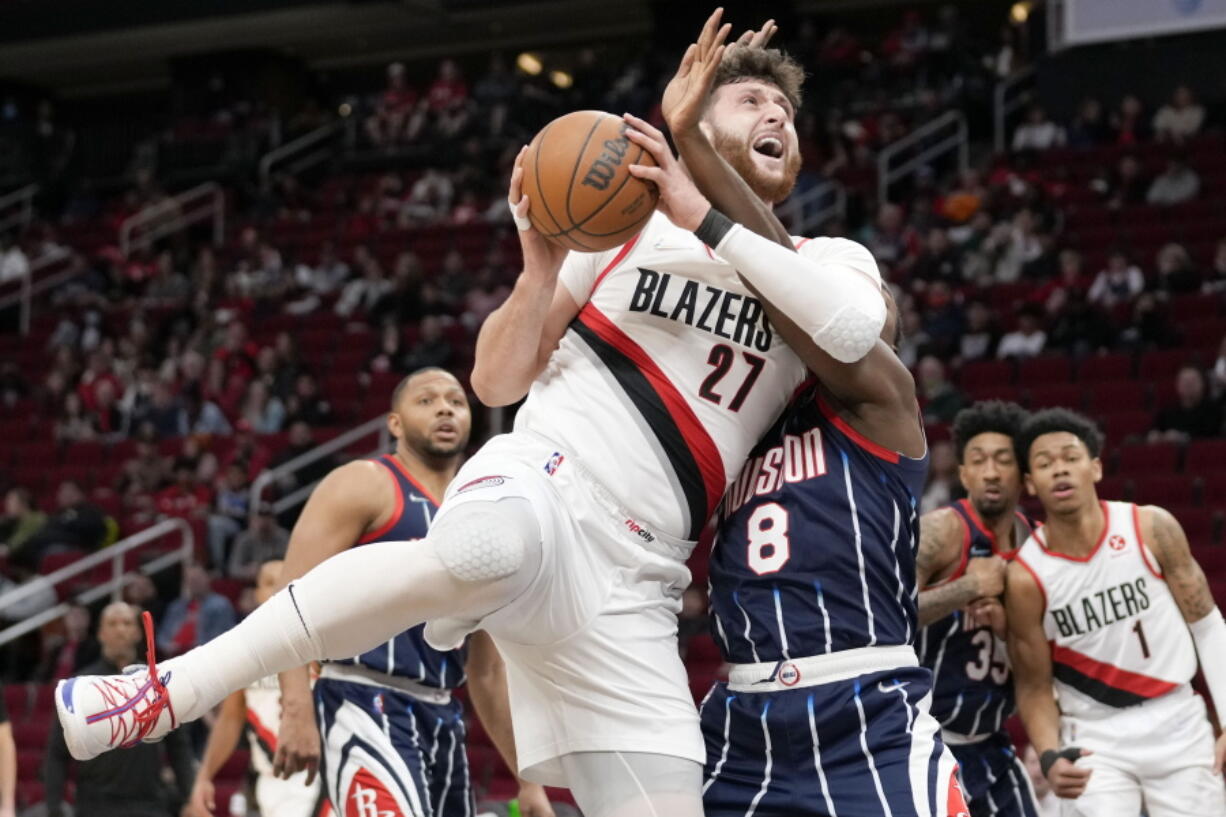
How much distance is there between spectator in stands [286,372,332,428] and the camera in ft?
48.3

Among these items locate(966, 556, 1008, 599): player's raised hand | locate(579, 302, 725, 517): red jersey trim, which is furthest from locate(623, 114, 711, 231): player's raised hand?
locate(966, 556, 1008, 599): player's raised hand

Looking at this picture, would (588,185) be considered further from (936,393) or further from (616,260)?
(936,393)

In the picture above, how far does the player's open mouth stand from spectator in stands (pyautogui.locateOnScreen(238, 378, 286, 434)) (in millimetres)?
11909

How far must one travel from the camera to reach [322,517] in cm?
509

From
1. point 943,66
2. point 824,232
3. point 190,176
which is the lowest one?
point 824,232

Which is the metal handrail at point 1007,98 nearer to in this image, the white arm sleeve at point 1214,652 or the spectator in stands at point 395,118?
the spectator in stands at point 395,118

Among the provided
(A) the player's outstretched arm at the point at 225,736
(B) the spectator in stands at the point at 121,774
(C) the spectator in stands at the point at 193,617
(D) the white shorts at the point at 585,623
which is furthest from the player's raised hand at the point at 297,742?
(C) the spectator in stands at the point at 193,617

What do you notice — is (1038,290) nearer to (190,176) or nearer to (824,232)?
(824,232)

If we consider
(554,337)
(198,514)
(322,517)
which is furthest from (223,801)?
(554,337)

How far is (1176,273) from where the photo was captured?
12508mm

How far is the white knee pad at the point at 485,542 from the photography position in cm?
309

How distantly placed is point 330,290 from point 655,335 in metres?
14.7

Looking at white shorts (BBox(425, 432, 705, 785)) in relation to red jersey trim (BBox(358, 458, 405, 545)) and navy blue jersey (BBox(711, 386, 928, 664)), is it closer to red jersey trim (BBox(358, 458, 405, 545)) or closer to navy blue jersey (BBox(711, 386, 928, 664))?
navy blue jersey (BBox(711, 386, 928, 664))

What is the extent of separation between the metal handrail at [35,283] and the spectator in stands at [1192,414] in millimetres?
14030
